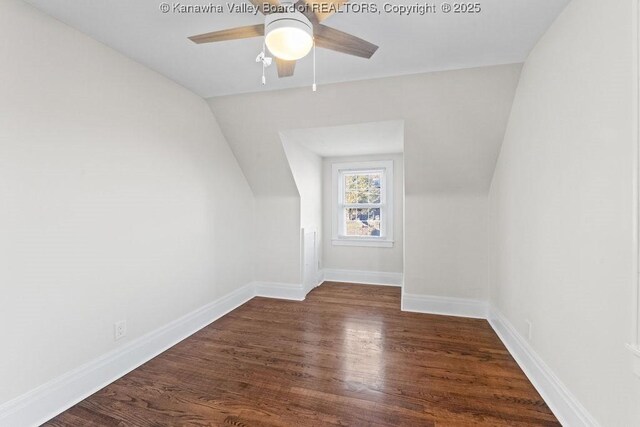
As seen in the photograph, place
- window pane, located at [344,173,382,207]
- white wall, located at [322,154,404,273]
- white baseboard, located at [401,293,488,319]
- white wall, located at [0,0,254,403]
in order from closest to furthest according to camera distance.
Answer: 1. white wall, located at [0,0,254,403]
2. white baseboard, located at [401,293,488,319]
3. white wall, located at [322,154,404,273]
4. window pane, located at [344,173,382,207]

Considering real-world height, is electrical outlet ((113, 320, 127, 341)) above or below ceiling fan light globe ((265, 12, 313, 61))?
below

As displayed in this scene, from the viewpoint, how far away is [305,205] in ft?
12.9

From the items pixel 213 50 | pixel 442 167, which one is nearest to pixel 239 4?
pixel 213 50

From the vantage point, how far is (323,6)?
1.28 meters

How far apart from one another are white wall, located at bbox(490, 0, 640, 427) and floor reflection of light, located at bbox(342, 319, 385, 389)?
1105mm

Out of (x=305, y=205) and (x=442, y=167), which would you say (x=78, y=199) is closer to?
(x=305, y=205)

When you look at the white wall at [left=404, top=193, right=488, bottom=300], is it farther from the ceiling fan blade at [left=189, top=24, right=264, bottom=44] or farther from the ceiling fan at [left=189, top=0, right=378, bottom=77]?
the ceiling fan blade at [left=189, top=24, right=264, bottom=44]

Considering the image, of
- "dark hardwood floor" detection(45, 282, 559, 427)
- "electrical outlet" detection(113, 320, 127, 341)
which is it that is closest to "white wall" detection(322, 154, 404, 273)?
"dark hardwood floor" detection(45, 282, 559, 427)

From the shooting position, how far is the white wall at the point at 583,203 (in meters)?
1.21

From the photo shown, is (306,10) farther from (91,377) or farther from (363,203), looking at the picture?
(363,203)

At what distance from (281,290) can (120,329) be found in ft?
6.39

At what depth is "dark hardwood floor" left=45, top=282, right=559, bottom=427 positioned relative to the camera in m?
1.70

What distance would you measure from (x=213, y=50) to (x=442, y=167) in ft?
7.78

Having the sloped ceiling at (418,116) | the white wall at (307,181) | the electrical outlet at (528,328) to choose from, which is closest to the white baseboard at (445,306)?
the electrical outlet at (528,328)
